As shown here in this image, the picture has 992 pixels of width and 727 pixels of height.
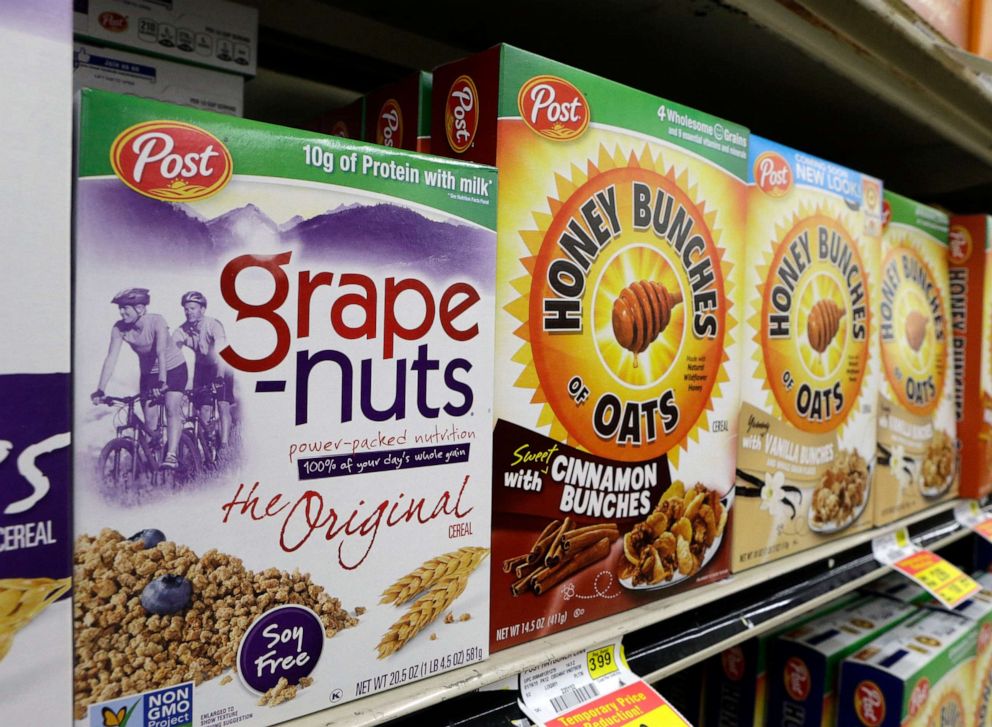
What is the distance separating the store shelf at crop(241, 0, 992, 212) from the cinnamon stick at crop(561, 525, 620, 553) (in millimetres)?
715

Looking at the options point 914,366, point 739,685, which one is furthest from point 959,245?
point 739,685

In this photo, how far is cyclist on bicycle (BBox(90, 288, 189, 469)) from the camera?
516 millimetres

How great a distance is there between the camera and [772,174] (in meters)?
1.09

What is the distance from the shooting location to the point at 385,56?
126 cm

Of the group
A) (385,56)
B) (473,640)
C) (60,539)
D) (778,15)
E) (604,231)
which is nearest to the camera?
(60,539)

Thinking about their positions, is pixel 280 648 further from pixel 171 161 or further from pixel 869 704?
pixel 869 704

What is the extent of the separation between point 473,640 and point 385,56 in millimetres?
965

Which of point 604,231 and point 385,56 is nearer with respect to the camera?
point 604,231

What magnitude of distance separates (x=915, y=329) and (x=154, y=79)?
138cm

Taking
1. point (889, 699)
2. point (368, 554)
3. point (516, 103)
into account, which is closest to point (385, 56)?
point (516, 103)

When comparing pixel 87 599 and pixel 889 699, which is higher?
pixel 87 599

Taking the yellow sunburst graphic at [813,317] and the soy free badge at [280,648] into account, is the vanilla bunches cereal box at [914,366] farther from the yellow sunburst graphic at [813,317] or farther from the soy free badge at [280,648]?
the soy free badge at [280,648]

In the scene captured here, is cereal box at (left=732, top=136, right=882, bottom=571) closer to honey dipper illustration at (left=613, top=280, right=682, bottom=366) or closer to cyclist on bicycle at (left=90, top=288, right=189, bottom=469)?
honey dipper illustration at (left=613, top=280, right=682, bottom=366)

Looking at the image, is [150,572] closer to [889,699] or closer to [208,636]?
[208,636]
